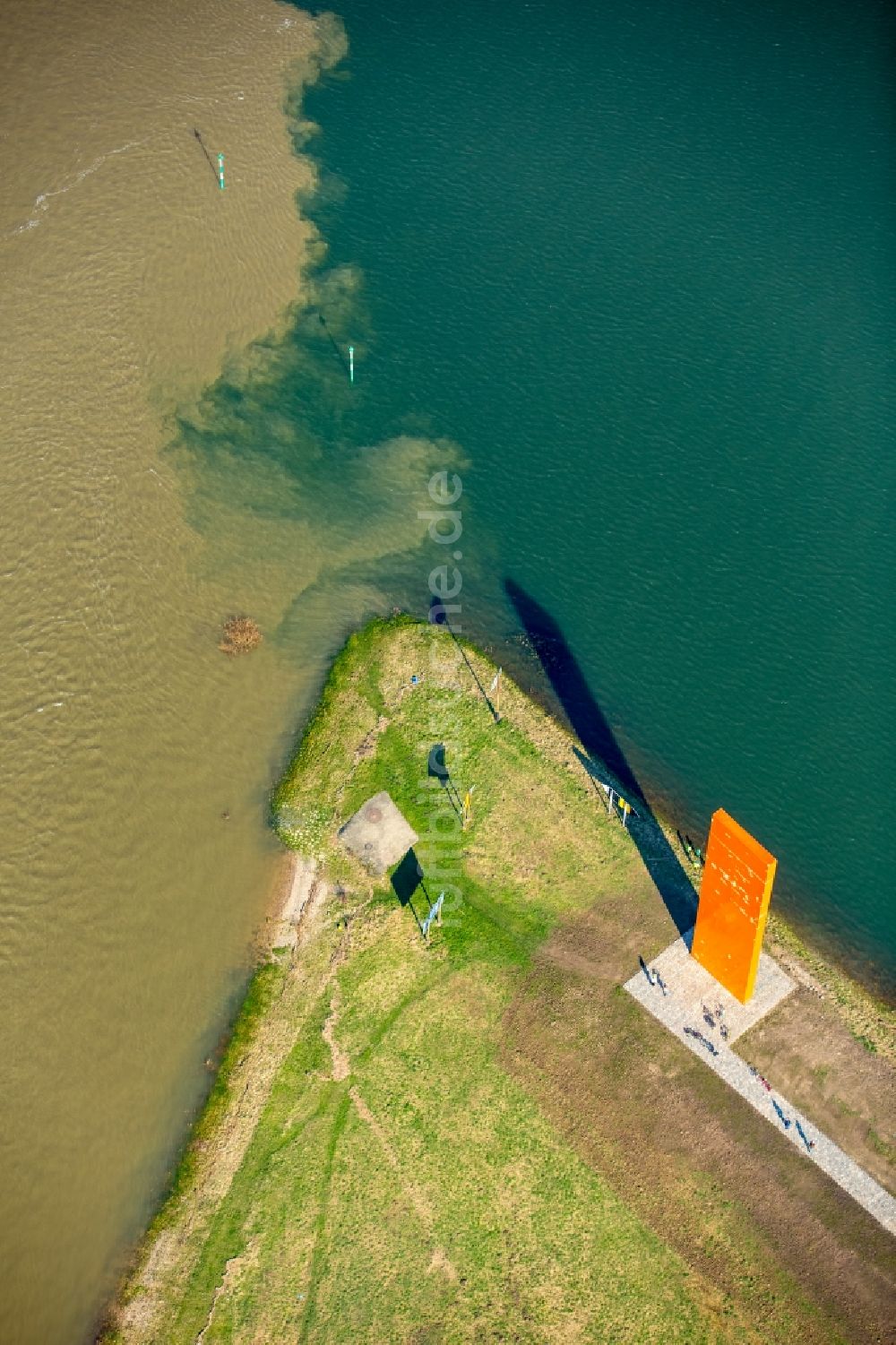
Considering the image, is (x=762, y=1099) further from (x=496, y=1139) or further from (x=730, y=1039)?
(x=496, y=1139)

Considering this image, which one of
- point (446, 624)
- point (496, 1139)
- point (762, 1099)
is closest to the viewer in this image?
point (496, 1139)

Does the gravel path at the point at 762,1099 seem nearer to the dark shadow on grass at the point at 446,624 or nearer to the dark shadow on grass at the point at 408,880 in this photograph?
the dark shadow on grass at the point at 408,880

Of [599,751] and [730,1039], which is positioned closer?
[730,1039]

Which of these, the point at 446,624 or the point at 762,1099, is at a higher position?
the point at 446,624

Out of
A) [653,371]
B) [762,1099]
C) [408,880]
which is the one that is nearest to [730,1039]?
[762,1099]

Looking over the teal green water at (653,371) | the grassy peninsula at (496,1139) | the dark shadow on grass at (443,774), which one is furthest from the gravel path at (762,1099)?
the dark shadow on grass at (443,774)


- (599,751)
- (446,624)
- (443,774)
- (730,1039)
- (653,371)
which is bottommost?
(730,1039)

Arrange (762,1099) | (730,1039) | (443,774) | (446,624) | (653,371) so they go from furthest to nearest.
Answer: (653,371) → (446,624) → (443,774) → (730,1039) → (762,1099)
